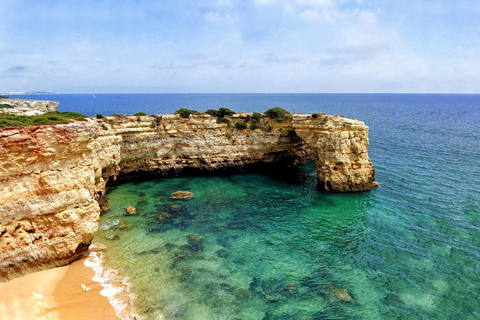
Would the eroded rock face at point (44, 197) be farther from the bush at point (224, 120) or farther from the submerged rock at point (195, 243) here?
the bush at point (224, 120)

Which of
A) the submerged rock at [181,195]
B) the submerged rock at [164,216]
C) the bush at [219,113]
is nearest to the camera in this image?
the submerged rock at [164,216]

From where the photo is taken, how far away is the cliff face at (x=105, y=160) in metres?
14.0

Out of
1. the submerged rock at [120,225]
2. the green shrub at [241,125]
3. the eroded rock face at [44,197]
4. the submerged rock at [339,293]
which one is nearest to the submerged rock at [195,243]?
the submerged rock at [120,225]

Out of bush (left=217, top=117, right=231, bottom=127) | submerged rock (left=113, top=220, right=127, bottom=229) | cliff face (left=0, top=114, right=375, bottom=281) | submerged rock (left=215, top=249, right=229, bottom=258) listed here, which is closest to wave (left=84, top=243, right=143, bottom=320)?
cliff face (left=0, top=114, right=375, bottom=281)

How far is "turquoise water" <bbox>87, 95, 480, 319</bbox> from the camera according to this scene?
43.9 feet

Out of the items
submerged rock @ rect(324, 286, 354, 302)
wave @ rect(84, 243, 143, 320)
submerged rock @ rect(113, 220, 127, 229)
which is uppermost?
submerged rock @ rect(113, 220, 127, 229)

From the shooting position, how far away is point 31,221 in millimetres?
14492

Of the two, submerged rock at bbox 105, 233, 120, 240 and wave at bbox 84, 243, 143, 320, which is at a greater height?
submerged rock at bbox 105, 233, 120, 240

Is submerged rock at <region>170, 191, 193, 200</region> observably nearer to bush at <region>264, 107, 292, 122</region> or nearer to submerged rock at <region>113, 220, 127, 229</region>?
submerged rock at <region>113, 220, 127, 229</region>

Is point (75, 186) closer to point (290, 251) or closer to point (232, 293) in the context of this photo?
point (232, 293)

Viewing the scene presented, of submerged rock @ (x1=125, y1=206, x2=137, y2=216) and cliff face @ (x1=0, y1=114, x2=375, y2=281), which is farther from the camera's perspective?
submerged rock @ (x1=125, y1=206, x2=137, y2=216)

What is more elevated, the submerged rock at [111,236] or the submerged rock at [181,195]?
the submerged rock at [181,195]

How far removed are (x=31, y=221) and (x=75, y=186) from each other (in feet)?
8.86

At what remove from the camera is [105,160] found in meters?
25.3
